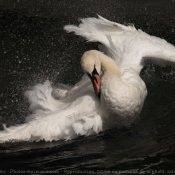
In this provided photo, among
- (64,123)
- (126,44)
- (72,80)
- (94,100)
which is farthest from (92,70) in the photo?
(72,80)

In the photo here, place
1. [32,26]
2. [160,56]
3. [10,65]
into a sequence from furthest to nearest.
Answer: [32,26] → [10,65] → [160,56]

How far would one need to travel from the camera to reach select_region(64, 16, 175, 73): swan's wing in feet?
22.2

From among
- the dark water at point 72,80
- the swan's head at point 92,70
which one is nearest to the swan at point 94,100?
the swan's head at point 92,70

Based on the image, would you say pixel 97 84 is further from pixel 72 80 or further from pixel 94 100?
pixel 72 80

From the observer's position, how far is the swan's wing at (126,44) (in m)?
6.77

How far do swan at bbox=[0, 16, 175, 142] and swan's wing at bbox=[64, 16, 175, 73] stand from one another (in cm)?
1

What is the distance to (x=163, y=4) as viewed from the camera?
11961mm

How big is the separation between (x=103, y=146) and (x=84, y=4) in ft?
22.6

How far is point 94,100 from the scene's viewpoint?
5969 mm

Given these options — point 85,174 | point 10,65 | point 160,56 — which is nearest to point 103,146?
point 85,174

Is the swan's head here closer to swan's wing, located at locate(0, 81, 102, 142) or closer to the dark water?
swan's wing, located at locate(0, 81, 102, 142)

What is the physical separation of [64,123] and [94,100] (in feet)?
1.64

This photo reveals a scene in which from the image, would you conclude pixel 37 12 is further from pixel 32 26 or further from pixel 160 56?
pixel 160 56

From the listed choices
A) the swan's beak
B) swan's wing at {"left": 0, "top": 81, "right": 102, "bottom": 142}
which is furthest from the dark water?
the swan's beak
